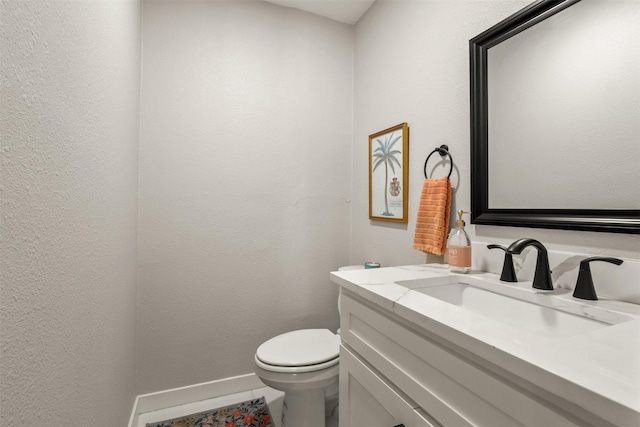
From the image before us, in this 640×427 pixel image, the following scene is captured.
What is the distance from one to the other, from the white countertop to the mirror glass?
333mm

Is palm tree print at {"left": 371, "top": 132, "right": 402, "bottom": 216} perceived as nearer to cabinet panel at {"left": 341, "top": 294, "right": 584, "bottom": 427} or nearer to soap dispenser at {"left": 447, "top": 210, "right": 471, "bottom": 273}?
soap dispenser at {"left": 447, "top": 210, "right": 471, "bottom": 273}

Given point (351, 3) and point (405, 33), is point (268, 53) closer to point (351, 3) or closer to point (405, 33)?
point (351, 3)

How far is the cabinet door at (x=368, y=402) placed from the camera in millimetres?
737

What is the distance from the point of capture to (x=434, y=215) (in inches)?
51.3

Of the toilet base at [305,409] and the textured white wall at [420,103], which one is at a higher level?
the textured white wall at [420,103]

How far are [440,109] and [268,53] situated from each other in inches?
45.3

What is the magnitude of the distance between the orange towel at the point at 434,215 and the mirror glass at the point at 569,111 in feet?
0.61

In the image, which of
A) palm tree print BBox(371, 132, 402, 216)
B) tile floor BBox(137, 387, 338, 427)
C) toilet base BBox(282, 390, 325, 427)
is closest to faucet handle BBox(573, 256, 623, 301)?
palm tree print BBox(371, 132, 402, 216)

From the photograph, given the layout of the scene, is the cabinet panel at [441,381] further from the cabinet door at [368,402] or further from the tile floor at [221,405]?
the tile floor at [221,405]

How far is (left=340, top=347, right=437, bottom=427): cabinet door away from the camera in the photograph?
737 mm

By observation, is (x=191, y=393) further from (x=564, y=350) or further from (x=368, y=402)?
(x=564, y=350)

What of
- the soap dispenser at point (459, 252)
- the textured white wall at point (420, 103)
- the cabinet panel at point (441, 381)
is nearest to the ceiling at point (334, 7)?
the textured white wall at point (420, 103)

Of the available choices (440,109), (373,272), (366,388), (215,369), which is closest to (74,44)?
(373,272)

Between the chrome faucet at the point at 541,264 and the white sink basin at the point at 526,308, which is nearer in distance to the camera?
the white sink basin at the point at 526,308
